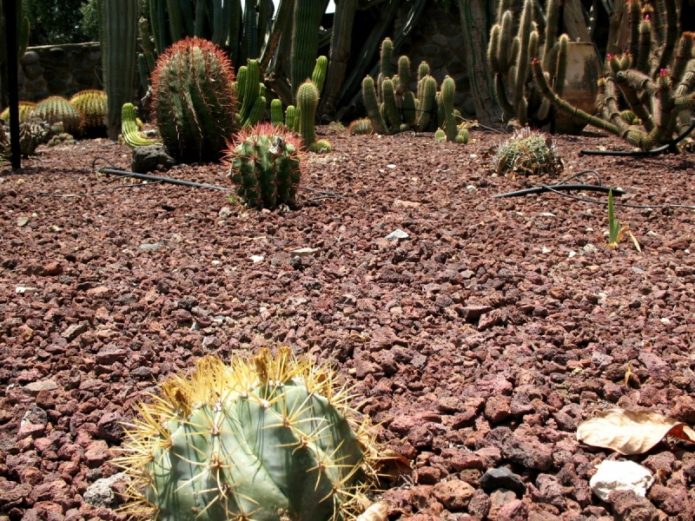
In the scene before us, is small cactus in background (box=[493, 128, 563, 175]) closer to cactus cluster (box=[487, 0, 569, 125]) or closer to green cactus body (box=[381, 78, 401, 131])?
cactus cluster (box=[487, 0, 569, 125])

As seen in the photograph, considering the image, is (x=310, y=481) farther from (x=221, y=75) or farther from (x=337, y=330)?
(x=221, y=75)

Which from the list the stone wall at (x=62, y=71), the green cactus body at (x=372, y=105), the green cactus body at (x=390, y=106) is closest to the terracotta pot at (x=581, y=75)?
the green cactus body at (x=390, y=106)

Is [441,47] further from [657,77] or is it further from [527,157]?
[527,157]

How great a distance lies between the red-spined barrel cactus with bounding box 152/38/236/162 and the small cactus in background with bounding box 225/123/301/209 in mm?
1952

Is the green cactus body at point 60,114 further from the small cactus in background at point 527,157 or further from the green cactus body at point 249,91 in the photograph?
the small cactus in background at point 527,157

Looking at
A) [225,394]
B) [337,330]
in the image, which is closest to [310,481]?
[225,394]

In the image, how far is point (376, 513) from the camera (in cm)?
179

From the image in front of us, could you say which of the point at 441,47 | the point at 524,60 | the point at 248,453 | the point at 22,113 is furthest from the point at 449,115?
the point at 248,453

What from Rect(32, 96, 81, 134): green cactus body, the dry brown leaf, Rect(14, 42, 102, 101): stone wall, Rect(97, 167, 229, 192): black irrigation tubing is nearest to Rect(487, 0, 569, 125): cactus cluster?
Rect(97, 167, 229, 192): black irrigation tubing

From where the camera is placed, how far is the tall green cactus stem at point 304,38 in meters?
10.1

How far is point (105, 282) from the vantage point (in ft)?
11.7

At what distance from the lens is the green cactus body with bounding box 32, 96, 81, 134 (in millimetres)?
10648

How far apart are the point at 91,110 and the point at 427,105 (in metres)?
5.03

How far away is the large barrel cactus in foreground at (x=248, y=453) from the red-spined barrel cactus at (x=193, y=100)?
17.7 feet
